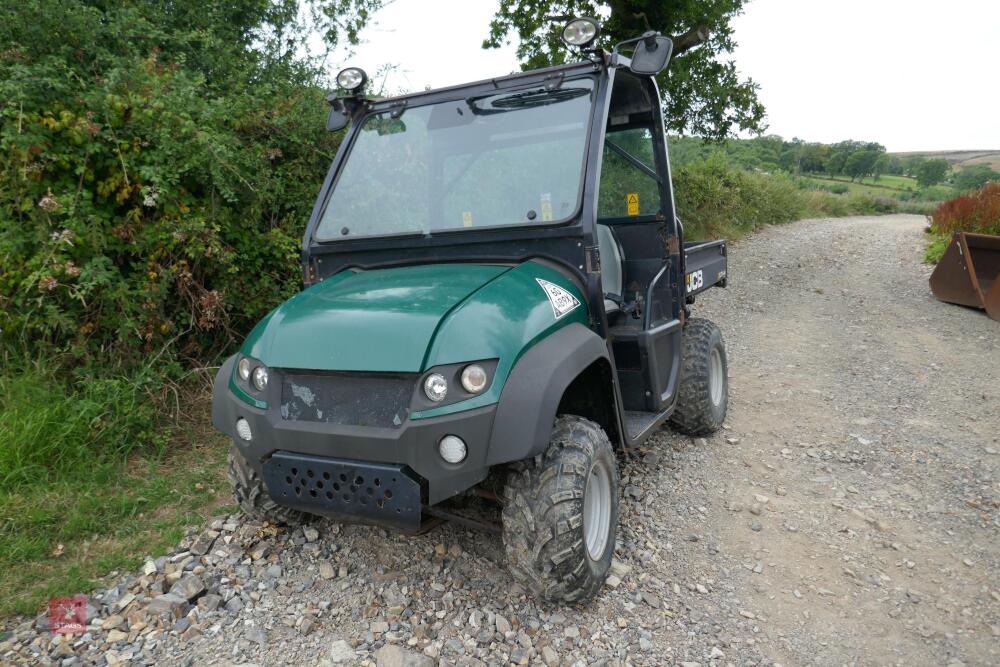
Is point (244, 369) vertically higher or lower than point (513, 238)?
lower

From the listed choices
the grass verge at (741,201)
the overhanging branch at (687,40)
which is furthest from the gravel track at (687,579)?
the grass verge at (741,201)

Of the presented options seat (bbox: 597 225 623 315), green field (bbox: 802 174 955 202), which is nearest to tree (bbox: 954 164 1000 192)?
green field (bbox: 802 174 955 202)

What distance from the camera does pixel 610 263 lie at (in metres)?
Answer: 3.93

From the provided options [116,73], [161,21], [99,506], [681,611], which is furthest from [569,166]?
[161,21]

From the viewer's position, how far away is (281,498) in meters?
2.56

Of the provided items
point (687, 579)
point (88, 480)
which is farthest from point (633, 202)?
point (88, 480)

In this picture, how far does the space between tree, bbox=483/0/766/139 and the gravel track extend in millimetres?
6814

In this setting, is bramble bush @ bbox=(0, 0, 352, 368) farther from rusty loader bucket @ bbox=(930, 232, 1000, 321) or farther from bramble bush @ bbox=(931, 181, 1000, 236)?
bramble bush @ bbox=(931, 181, 1000, 236)

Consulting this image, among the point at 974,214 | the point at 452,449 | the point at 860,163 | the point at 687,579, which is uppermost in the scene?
the point at 860,163

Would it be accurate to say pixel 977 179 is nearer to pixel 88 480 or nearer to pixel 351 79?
pixel 351 79

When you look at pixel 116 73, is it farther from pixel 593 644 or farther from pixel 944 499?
pixel 944 499

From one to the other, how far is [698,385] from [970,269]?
584cm

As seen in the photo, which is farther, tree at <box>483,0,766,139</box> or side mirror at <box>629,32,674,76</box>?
tree at <box>483,0,766,139</box>

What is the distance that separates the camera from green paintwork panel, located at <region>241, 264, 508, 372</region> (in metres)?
2.40
